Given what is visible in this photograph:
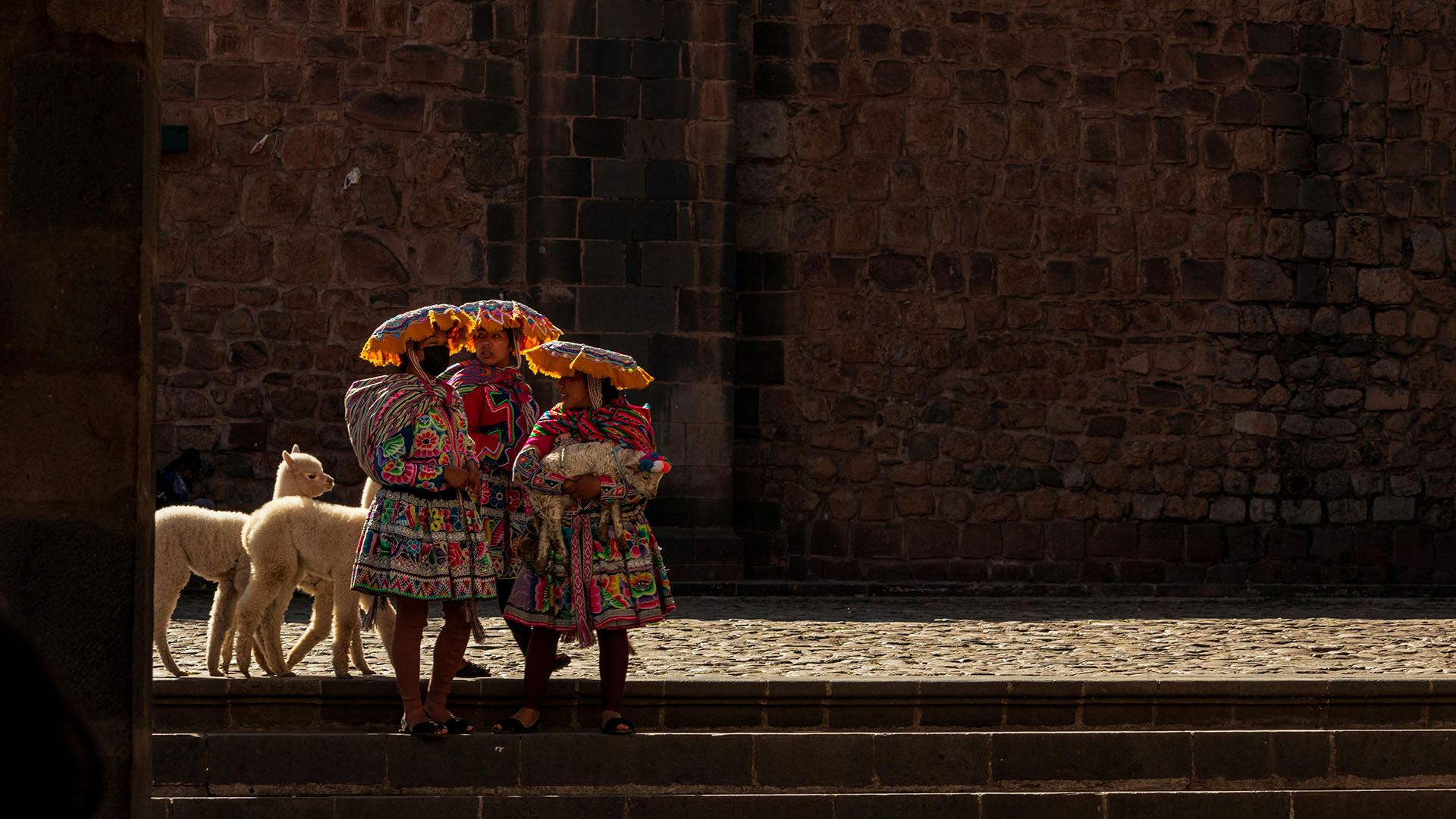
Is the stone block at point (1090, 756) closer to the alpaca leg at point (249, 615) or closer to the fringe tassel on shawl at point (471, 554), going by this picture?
the fringe tassel on shawl at point (471, 554)

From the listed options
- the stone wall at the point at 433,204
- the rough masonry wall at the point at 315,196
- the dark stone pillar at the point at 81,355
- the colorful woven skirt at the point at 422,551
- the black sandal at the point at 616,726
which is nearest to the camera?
the dark stone pillar at the point at 81,355

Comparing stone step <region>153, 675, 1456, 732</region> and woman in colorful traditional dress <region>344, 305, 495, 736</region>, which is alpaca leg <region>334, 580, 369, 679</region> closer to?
stone step <region>153, 675, 1456, 732</region>

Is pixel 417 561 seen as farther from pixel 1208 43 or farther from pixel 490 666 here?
pixel 1208 43

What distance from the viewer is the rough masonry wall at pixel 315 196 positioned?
13352 mm

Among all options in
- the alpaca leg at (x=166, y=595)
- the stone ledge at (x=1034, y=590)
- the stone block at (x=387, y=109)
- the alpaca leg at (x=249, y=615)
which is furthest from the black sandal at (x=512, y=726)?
the stone block at (x=387, y=109)

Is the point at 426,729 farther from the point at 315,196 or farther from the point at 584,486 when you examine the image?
the point at 315,196

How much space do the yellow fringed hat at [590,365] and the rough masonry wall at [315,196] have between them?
21.4ft

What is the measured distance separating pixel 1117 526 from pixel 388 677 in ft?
27.3

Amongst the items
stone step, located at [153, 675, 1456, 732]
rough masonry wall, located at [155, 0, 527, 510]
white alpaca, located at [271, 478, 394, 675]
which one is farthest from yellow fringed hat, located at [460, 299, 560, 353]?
rough masonry wall, located at [155, 0, 527, 510]

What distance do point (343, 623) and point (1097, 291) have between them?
28.0ft

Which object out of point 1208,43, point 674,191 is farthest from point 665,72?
point 1208,43

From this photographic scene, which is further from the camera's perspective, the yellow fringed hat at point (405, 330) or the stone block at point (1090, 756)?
the yellow fringed hat at point (405, 330)

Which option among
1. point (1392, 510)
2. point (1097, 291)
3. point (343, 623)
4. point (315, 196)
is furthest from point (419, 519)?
point (1392, 510)

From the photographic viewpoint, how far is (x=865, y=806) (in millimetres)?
6621
